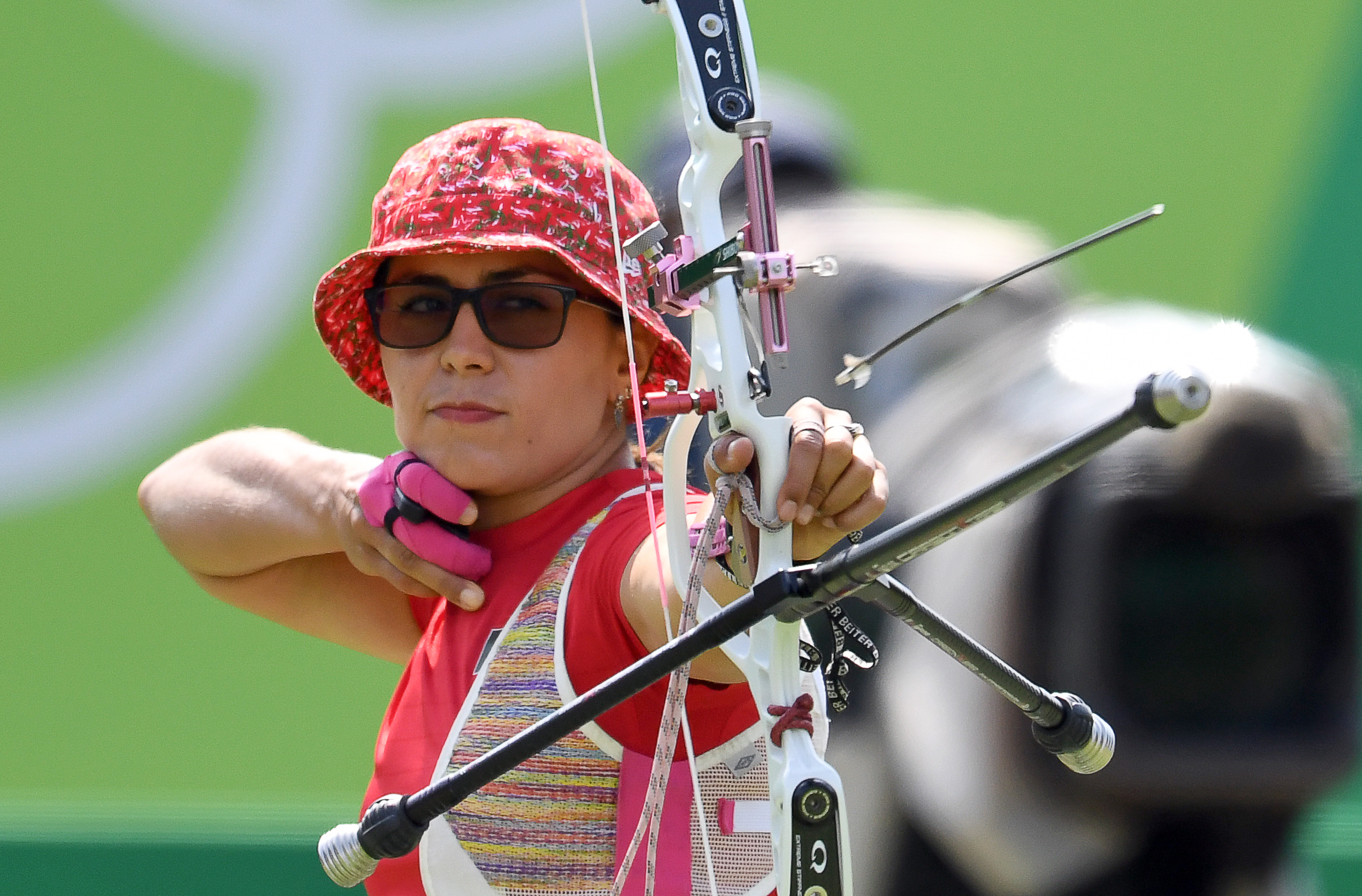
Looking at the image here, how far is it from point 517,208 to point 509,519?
0.24 metres

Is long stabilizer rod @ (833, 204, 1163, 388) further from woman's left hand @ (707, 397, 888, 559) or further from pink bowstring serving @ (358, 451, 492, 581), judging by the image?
pink bowstring serving @ (358, 451, 492, 581)

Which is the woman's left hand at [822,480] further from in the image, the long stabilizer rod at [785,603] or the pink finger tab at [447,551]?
the pink finger tab at [447,551]

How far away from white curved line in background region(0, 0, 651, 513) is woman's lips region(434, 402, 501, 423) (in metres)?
1.00

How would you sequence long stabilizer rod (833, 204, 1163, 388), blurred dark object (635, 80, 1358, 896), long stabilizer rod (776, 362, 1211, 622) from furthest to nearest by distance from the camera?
blurred dark object (635, 80, 1358, 896) < long stabilizer rod (833, 204, 1163, 388) < long stabilizer rod (776, 362, 1211, 622)

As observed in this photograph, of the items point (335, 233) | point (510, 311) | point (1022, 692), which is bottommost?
point (1022, 692)

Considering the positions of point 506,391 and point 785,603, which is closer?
point 785,603

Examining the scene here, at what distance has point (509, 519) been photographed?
1.18 meters

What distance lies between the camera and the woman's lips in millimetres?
1113

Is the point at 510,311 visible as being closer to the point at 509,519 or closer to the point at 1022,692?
the point at 509,519

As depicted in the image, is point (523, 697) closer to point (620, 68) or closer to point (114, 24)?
point (620, 68)

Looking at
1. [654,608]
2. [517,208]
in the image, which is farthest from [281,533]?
[654,608]

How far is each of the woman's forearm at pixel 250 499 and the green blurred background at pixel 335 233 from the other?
2.02 feet

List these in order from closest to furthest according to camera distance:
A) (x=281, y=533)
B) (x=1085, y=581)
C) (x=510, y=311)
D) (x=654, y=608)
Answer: (x=654, y=608) < (x=510, y=311) < (x=281, y=533) < (x=1085, y=581)

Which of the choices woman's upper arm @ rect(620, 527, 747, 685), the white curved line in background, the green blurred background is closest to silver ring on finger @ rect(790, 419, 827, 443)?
woman's upper arm @ rect(620, 527, 747, 685)
